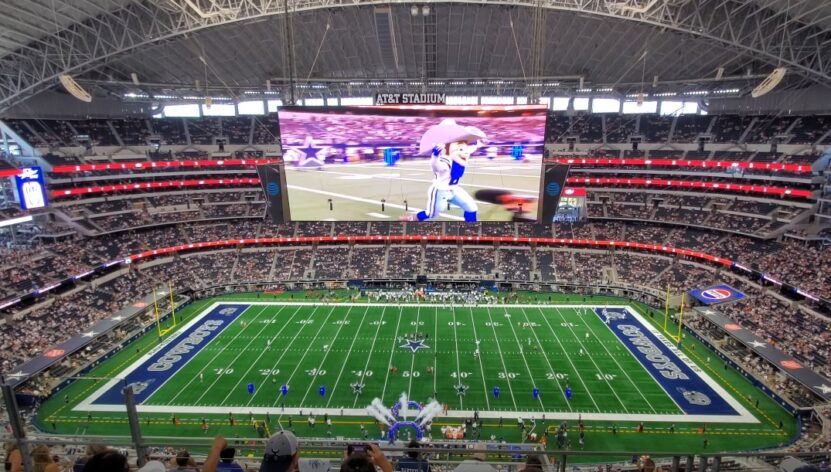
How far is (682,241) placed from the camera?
45.6 meters

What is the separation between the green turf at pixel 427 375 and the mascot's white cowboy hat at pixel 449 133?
13.5 meters

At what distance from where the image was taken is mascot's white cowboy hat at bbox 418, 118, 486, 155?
3156 cm

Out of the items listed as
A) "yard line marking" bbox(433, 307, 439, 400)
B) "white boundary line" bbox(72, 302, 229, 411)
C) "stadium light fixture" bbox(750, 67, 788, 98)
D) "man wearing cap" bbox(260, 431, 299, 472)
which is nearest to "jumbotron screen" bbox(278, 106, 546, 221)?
"yard line marking" bbox(433, 307, 439, 400)

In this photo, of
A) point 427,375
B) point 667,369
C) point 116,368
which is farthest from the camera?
point 116,368

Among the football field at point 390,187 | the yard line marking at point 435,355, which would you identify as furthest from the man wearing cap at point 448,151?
the yard line marking at point 435,355

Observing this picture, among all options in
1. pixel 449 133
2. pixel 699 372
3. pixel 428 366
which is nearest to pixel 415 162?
pixel 449 133

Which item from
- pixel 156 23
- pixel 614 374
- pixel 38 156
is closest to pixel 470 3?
pixel 156 23

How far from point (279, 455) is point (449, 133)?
95.7 ft

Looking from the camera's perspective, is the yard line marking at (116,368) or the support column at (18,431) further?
the yard line marking at (116,368)

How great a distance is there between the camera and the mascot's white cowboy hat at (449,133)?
104ft

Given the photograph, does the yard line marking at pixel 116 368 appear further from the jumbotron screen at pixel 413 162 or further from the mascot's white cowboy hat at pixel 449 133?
the mascot's white cowboy hat at pixel 449 133

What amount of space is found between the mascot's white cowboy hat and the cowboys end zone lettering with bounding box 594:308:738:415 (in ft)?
56.6

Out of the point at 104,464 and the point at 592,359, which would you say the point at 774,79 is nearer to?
the point at 592,359

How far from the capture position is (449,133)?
31.6 m
